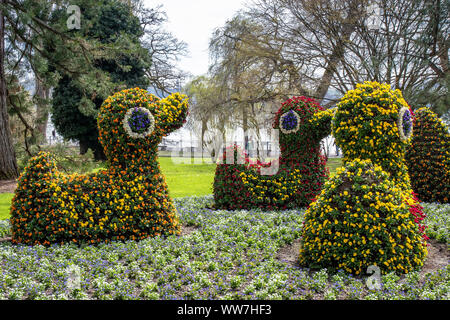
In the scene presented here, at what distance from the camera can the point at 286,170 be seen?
8.26 meters

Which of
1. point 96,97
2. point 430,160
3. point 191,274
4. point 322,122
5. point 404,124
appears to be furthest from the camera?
point 96,97

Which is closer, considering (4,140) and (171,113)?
(171,113)

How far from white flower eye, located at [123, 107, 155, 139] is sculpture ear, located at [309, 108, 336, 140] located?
3772 millimetres

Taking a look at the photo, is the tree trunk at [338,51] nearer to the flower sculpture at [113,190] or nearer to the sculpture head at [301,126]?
the sculpture head at [301,126]

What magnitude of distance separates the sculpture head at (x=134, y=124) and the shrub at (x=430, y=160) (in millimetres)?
5970

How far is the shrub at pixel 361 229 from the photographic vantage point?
4414 millimetres

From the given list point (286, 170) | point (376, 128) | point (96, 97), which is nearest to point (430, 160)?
point (286, 170)

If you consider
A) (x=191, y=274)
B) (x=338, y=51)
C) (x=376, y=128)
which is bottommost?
(x=191, y=274)

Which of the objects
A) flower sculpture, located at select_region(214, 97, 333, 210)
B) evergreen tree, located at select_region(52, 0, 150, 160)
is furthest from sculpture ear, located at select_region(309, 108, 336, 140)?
evergreen tree, located at select_region(52, 0, 150, 160)

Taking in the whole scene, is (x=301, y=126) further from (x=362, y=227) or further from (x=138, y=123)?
(x=362, y=227)

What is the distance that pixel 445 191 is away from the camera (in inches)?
344

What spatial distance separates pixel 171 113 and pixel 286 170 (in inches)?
125

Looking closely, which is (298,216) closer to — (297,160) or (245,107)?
(297,160)
